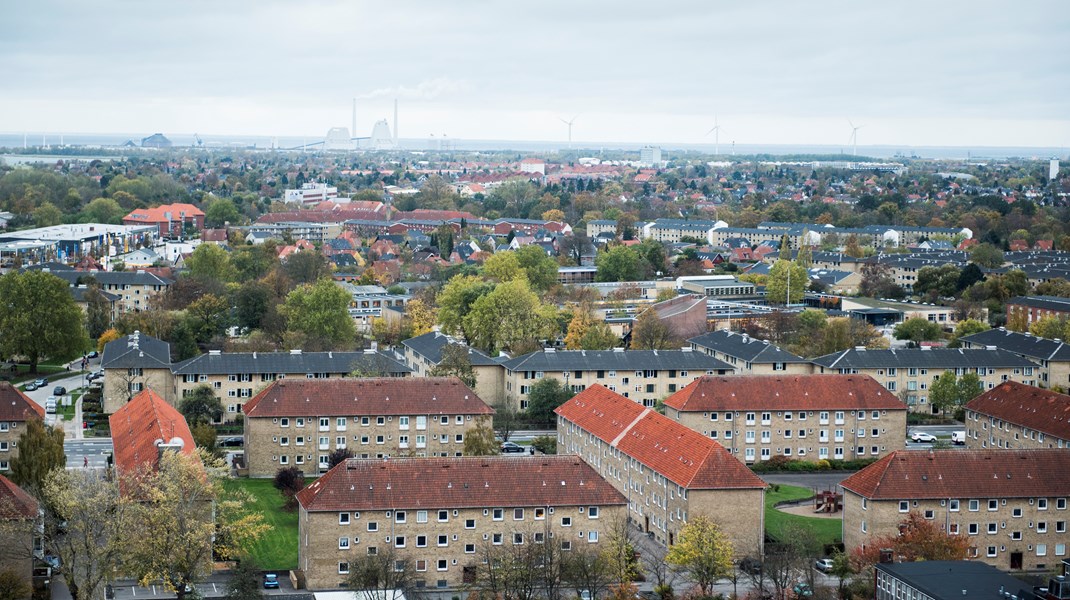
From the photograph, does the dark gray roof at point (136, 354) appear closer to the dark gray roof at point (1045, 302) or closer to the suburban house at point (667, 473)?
the suburban house at point (667, 473)

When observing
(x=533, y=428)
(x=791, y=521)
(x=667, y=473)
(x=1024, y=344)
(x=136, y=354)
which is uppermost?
(x=136, y=354)

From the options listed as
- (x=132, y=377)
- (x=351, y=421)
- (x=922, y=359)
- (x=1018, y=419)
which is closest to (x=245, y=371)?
(x=132, y=377)

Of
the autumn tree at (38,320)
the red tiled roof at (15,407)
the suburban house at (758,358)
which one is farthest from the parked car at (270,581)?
the autumn tree at (38,320)

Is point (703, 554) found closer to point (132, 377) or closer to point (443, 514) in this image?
point (443, 514)

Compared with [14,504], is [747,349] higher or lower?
lower

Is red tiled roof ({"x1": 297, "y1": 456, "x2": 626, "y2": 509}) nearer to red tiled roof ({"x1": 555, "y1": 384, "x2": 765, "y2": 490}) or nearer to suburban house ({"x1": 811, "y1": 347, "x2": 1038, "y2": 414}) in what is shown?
red tiled roof ({"x1": 555, "y1": 384, "x2": 765, "y2": 490})

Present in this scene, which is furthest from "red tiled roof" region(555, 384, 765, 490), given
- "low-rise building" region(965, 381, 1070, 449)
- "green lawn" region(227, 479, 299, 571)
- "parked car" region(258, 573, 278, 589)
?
"low-rise building" region(965, 381, 1070, 449)

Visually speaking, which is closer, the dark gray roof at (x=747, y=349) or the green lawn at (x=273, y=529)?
the green lawn at (x=273, y=529)

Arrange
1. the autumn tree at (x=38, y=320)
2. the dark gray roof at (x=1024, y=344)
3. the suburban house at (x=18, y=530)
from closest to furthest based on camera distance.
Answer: the suburban house at (x=18, y=530)
the dark gray roof at (x=1024, y=344)
the autumn tree at (x=38, y=320)
